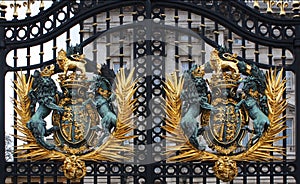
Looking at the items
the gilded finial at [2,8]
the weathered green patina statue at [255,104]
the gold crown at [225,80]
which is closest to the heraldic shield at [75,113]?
the gilded finial at [2,8]

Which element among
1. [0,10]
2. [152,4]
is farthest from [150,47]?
[0,10]

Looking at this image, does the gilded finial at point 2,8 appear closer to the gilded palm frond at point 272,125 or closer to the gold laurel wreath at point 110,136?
the gold laurel wreath at point 110,136

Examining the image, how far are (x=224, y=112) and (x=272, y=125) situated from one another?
56cm

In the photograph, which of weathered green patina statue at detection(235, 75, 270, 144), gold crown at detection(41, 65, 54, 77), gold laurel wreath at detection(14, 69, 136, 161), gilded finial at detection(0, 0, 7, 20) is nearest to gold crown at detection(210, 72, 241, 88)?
weathered green patina statue at detection(235, 75, 270, 144)

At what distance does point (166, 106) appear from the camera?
838 cm

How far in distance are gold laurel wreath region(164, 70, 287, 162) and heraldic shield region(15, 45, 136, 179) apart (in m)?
0.43

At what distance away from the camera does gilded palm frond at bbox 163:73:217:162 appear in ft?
27.4

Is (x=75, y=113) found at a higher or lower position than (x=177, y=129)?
higher

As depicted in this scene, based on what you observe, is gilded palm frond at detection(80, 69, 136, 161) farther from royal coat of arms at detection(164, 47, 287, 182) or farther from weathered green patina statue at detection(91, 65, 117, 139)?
royal coat of arms at detection(164, 47, 287, 182)

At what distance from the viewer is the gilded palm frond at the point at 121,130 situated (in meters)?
8.36

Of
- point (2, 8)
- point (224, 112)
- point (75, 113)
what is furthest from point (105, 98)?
point (2, 8)

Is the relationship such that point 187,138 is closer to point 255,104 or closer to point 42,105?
point 255,104

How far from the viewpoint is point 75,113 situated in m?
8.51

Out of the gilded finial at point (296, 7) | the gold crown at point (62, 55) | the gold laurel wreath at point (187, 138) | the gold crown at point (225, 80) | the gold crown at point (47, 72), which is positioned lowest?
the gold laurel wreath at point (187, 138)
